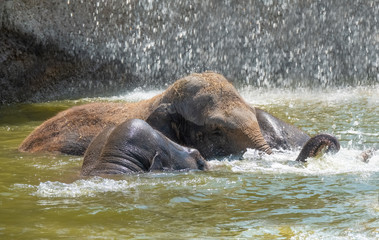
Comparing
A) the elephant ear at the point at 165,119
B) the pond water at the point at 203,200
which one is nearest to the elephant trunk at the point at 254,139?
the pond water at the point at 203,200

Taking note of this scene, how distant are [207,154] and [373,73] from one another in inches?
465

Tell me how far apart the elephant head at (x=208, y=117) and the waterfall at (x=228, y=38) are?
10.3m

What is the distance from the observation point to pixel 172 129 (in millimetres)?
9500

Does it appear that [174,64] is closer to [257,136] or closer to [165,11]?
[165,11]

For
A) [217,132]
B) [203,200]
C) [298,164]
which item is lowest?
[298,164]

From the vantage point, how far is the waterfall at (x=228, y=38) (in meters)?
19.9

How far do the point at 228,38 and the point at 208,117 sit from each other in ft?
39.8

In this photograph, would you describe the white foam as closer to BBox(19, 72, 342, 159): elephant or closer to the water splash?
BBox(19, 72, 342, 159): elephant

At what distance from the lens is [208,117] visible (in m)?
9.10

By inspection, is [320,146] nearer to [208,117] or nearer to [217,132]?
[217,132]

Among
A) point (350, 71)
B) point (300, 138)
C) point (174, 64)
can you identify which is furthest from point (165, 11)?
point (300, 138)

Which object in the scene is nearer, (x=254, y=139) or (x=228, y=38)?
(x=254, y=139)

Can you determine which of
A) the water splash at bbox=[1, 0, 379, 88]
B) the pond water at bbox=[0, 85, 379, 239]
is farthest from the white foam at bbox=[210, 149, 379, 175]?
the water splash at bbox=[1, 0, 379, 88]

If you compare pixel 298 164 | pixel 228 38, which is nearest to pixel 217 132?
pixel 298 164
